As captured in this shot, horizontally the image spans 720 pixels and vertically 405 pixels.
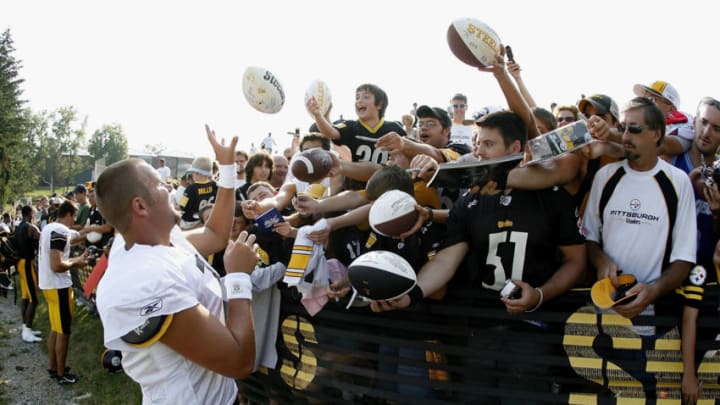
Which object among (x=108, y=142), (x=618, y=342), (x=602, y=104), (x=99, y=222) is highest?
(x=602, y=104)

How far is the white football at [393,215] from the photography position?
9.62ft

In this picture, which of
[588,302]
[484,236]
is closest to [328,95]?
[484,236]

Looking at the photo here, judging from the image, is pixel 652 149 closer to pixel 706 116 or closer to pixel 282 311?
pixel 706 116

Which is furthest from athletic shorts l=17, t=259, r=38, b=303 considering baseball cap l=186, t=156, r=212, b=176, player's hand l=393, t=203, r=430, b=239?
player's hand l=393, t=203, r=430, b=239

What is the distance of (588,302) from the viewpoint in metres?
2.88

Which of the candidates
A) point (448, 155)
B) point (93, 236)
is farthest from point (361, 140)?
point (93, 236)

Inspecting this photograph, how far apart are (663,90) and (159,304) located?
4160 mm

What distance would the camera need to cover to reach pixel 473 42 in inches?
148

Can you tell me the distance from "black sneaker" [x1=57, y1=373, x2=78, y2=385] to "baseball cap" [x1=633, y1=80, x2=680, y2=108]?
772 centimetres

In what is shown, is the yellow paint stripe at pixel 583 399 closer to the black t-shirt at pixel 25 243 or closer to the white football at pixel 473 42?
the white football at pixel 473 42

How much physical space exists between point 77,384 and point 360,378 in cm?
567

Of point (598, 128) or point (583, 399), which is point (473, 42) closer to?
point (598, 128)

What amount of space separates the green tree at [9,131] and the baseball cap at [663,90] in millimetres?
47161

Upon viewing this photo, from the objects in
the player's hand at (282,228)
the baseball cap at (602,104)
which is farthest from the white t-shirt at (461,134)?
the player's hand at (282,228)
